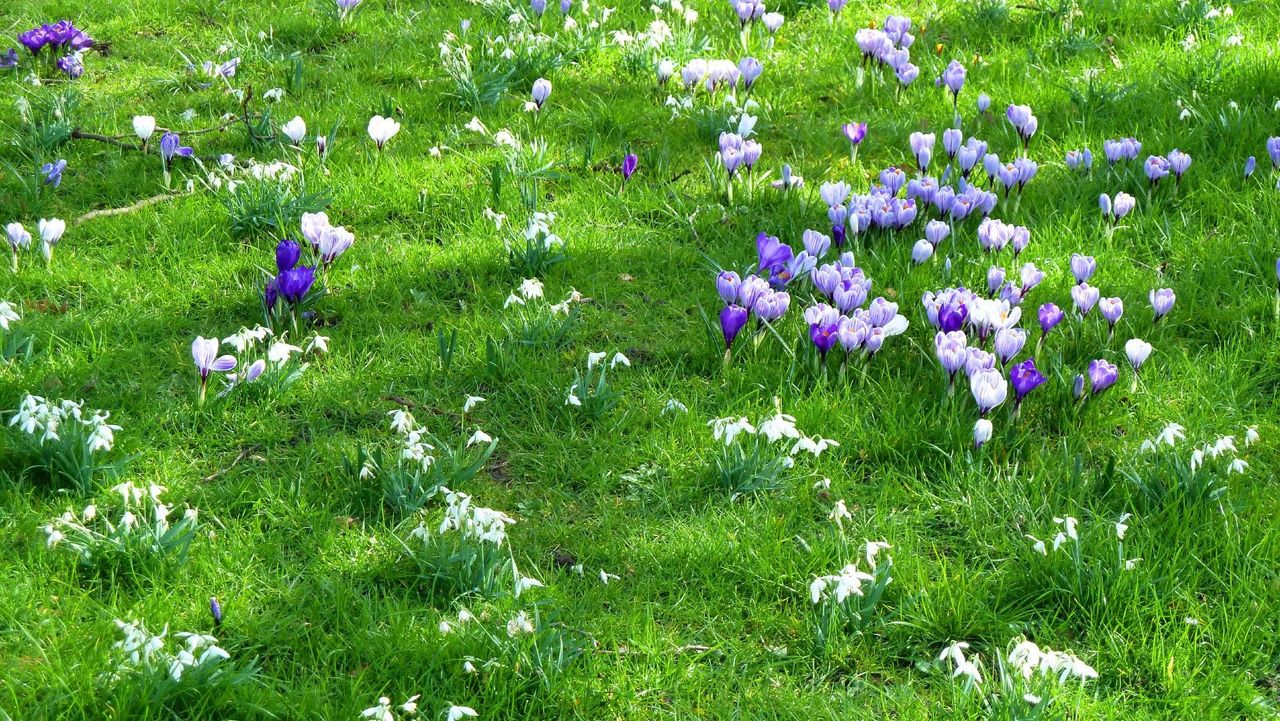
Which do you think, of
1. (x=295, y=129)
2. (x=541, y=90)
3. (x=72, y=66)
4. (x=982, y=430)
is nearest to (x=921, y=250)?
(x=982, y=430)

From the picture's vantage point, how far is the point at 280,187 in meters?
5.04

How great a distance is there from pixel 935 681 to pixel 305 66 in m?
5.10

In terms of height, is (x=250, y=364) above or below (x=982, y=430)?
below

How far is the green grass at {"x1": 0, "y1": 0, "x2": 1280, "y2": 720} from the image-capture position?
9.86ft

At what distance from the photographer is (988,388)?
11.8 ft

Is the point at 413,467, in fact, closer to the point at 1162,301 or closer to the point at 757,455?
the point at 757,455

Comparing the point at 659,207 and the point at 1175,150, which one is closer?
the point at 1175,150

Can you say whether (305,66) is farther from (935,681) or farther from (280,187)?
(935,681)

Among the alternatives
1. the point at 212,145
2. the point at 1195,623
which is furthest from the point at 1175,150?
the point at 212,145

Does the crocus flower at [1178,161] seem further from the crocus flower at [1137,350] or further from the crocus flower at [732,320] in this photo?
the crocus flower at [732,320]

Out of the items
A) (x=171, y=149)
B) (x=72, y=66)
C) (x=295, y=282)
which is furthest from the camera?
(x=72, y=66)

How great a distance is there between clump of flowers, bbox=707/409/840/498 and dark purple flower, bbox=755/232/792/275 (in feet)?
2.79

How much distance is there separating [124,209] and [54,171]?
1.27ft

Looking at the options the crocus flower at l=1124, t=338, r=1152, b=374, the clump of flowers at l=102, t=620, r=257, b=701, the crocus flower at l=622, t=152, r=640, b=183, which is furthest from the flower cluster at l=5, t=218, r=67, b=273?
the crocus flower at l=1124, t=338, r=1152, b=374
